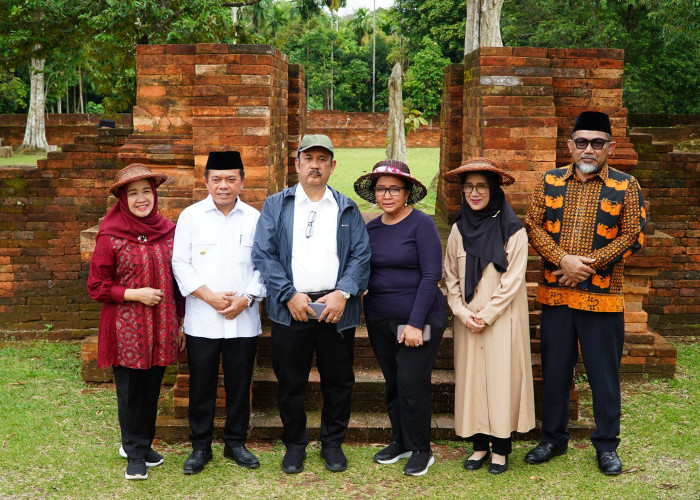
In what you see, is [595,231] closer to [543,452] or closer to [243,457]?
[543,452]

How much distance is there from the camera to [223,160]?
4.14 meters

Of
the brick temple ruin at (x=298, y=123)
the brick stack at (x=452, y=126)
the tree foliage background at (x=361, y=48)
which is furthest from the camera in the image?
the tree foliage background at (x=361, y=48)

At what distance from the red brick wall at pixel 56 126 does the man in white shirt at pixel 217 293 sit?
24.8 metres

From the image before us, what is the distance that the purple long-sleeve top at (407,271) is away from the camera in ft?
13.2

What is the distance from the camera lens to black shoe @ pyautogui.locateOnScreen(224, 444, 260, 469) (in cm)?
423

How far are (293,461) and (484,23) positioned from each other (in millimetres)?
9017

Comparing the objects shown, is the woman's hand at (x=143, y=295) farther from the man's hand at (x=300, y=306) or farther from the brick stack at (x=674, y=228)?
the brick stack at (x=674, y=228)

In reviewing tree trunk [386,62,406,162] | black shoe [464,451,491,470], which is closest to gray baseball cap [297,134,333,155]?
black shoe [464,451,491,470]

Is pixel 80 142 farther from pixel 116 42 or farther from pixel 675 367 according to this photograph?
pixel 675 367

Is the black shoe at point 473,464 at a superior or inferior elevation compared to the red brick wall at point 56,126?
inferior

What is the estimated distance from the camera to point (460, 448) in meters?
4.55

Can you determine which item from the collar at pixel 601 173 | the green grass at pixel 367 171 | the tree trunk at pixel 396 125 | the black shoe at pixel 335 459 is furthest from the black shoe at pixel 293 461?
the tree trunk at pixel 396 125

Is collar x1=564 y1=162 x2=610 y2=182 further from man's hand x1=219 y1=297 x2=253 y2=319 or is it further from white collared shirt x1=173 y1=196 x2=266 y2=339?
man's hand x1=219 y1=297 x2=253 y2=319

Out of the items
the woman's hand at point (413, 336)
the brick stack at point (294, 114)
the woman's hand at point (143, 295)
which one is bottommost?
the woman's hand at point (413, 336)
